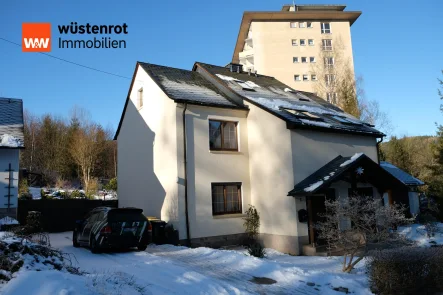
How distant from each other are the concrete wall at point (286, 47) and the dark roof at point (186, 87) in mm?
27941

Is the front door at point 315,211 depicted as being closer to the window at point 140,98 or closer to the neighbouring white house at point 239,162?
the neighbouring white house at point 239,162

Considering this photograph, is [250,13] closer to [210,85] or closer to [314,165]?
[210,85]

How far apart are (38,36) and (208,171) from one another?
945 centimetres

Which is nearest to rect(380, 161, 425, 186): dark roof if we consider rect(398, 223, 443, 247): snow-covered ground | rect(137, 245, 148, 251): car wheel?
rect(398, 223, 443, 247): snow-covered ground

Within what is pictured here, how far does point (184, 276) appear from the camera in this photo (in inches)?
310

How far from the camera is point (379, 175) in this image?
1546 centimetres

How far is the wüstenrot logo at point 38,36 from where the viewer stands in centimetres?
1476

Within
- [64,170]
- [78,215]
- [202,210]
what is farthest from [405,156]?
[64,170]

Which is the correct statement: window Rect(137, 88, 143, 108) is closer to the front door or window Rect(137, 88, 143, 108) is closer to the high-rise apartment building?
the front door

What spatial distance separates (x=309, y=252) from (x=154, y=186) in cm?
738

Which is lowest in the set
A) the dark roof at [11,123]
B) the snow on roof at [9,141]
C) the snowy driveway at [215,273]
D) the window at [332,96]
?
the snowy driveway at [215,273]

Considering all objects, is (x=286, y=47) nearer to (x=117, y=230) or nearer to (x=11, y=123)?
(x=11, y=123)

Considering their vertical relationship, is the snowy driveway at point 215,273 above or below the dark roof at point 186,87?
below

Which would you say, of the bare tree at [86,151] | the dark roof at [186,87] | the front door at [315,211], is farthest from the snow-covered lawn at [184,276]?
the bare tree at [86,151]
